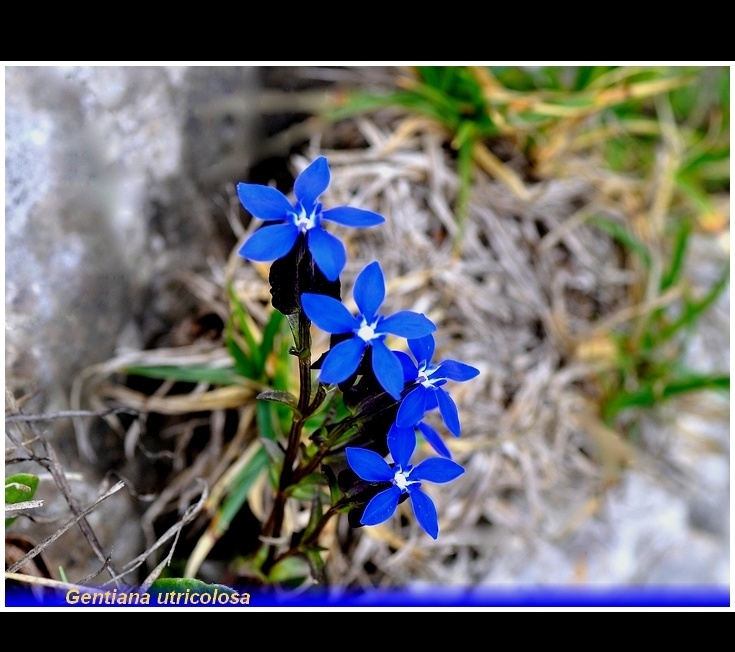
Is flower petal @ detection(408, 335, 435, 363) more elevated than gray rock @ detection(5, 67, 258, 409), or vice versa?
A: gray rock @ detection(5, 67, 258, 409)

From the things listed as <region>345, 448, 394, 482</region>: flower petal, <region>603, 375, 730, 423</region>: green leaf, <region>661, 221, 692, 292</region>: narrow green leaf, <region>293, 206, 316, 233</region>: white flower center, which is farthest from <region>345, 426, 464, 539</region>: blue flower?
<region>661, 221, 692, 292</region>: narrow green leaf

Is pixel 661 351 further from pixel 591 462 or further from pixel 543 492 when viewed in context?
pixel 543 492

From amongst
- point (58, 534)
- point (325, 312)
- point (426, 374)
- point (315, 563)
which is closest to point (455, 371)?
point (426, 374)

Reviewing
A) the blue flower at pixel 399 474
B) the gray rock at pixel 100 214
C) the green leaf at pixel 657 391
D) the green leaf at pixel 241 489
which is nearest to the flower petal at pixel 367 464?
the blue flower at pixel 399 474

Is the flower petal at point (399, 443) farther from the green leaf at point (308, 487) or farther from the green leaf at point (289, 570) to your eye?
the green leaf at point (289, 570)

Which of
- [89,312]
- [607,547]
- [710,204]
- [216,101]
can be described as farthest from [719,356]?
[89,312]

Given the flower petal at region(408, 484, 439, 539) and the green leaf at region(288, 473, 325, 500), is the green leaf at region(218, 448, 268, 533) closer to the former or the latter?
the green leaf at region(288, 473, 325, 500)
